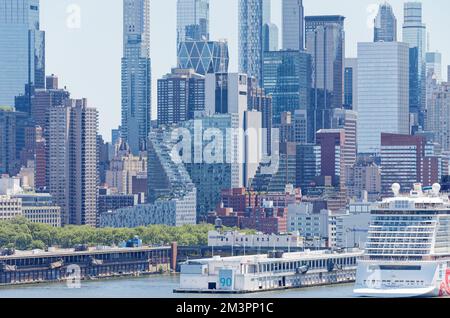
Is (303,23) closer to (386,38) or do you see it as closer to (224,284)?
(386,38)

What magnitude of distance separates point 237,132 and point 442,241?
25.9 m

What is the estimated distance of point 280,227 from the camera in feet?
114

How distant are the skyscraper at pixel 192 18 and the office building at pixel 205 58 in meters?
4.54

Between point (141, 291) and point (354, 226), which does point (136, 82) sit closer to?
point (354, 226)

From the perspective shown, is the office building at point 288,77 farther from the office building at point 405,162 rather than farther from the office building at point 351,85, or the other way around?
the office building at point 405,162

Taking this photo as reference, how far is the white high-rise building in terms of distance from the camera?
4234 cm

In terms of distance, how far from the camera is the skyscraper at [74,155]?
39.7 m

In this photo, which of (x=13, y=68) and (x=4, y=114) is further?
(x=4, y=114)

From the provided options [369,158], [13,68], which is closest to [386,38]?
[369,158]

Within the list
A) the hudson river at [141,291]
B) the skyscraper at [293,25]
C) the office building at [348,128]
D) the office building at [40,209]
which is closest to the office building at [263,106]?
the office building at [348,128]

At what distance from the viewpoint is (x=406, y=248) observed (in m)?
17.5

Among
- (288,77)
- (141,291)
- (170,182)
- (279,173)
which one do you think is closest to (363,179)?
(279,173)

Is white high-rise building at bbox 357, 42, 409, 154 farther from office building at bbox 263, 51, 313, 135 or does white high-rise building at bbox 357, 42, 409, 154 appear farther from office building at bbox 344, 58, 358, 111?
office building at bbox 263, 51, 313, 135

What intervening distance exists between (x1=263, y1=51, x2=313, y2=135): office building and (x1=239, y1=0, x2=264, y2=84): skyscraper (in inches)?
18.3
